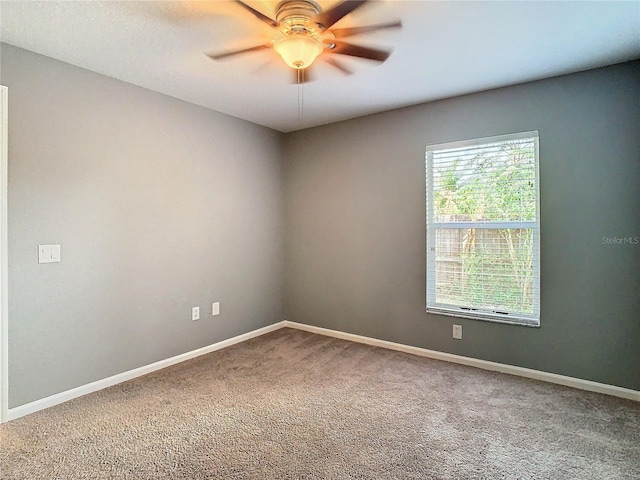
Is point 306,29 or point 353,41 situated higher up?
point 353,41

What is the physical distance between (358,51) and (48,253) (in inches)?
101

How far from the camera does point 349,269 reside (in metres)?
4.00

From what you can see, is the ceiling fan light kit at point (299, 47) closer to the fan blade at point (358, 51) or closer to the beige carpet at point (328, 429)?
the fan blade at point (358, 51)

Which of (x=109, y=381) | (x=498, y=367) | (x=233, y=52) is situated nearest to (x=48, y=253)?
(x=109, y=381)

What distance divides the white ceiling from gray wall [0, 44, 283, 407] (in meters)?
0.30

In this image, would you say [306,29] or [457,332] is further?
[457,332]

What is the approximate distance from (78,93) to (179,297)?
1.86 metres

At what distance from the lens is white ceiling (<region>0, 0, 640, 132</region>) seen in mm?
1965

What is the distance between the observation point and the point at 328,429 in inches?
87.1

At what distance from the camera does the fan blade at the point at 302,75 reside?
8.87 ft

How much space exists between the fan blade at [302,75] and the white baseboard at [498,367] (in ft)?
8.70

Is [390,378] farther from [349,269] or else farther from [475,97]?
[475,97]

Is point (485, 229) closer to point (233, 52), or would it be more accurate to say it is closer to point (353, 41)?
point (353, 41)

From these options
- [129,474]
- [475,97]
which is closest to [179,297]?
[129,474]
